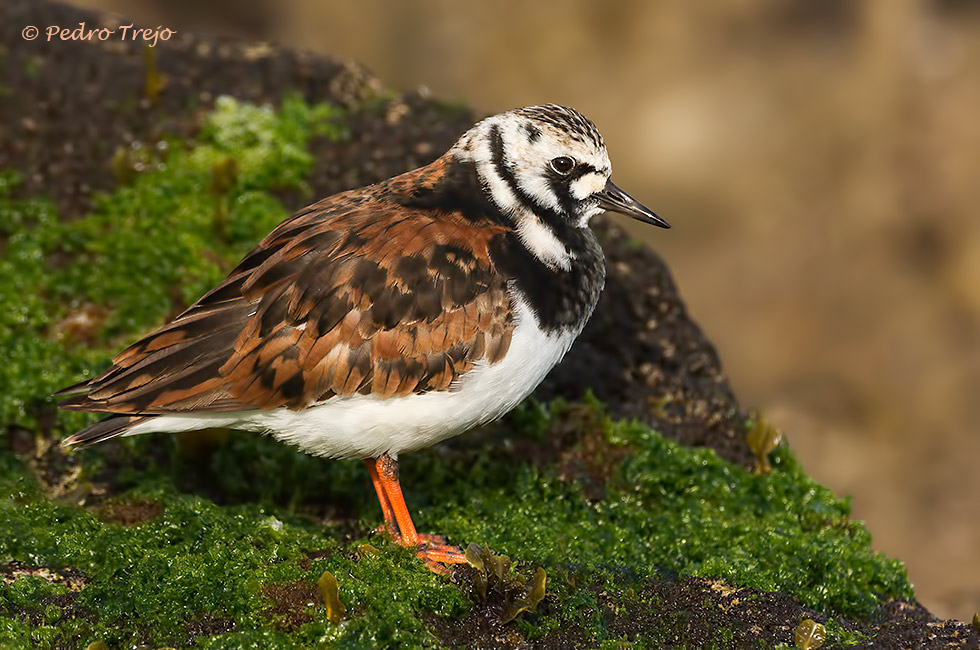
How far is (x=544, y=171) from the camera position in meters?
6.45

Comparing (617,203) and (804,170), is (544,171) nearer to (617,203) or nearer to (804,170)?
(617,203)

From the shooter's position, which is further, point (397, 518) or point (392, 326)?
point (397, 518)

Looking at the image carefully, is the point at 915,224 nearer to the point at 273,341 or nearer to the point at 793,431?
the point at 793,431

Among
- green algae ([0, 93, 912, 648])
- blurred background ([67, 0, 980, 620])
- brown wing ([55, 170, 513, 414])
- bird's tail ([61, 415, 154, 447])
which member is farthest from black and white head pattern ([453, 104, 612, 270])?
blurred background ([67, 0, 980, 620])

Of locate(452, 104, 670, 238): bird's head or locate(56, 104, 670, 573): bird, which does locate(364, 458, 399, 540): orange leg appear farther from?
locate(452, 104, 670, 238): bird's head

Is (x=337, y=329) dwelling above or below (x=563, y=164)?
below

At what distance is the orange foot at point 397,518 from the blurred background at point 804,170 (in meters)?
7.04

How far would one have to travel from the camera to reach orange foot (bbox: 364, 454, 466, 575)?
6.29 meters

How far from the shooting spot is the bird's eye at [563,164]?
6.42 m

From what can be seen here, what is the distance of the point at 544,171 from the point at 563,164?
12 cm

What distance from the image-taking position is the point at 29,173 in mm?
9281

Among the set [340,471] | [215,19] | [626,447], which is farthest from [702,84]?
[340,471]

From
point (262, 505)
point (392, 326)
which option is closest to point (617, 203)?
point (392, 326)

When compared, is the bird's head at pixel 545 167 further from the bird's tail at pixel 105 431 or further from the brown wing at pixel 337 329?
the bird's tail at pixel 105 431
